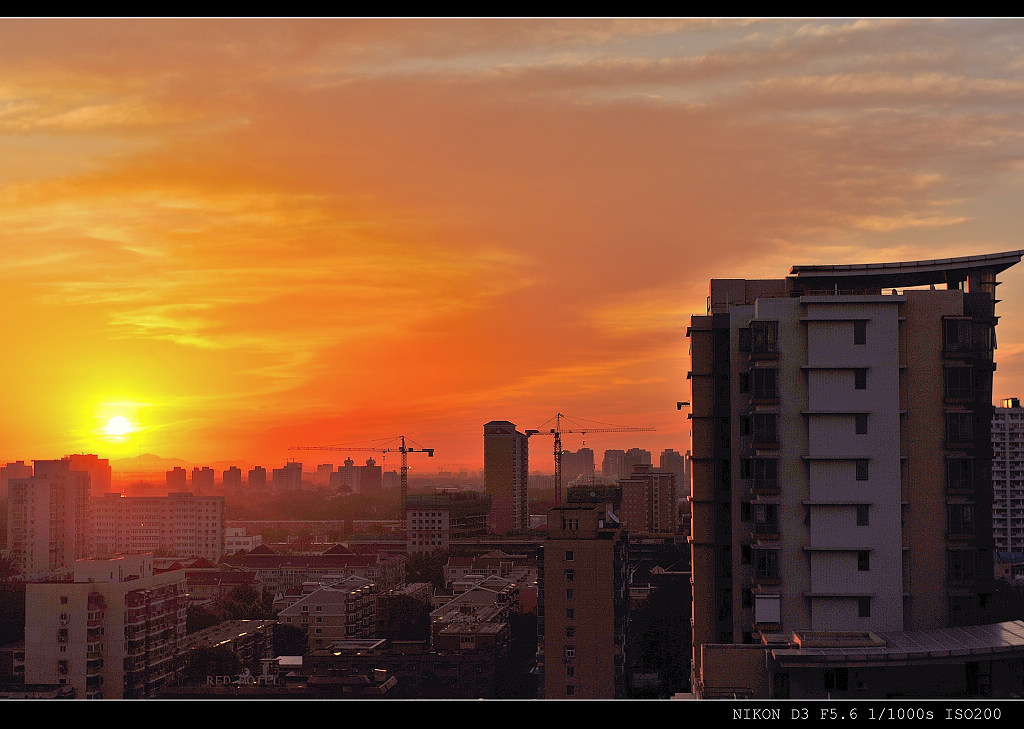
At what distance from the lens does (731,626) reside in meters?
7.41

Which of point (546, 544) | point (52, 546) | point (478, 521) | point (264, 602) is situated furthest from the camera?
point (478, 521)

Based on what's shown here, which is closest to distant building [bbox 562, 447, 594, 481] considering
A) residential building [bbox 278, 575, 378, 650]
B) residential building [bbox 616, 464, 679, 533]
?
residential building [bbox 616, 464, 679, 533]

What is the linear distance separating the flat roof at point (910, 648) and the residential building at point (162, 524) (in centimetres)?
3984

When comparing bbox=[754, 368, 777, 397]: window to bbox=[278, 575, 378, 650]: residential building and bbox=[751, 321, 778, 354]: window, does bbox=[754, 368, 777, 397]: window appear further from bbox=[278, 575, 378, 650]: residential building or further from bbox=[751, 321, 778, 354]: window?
bbox=[278, 575, 378, 650]: residential building

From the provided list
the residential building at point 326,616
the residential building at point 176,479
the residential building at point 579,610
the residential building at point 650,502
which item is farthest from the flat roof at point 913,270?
the residential building at point 176,479

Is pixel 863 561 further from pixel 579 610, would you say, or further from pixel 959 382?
pixel 579 610

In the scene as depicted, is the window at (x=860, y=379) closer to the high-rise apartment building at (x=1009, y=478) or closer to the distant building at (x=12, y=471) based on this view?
the high-rise apartment building at (x=1009, y=478)

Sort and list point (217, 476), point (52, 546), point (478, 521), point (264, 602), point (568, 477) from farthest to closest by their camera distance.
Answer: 1. point (217, 476)
2. point (568, 477)
3. point (478, 521)
4. point (52, 546)
5. point (264, 602)

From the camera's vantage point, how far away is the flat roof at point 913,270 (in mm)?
6840

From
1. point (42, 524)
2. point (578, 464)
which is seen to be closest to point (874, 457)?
point (42, 524)

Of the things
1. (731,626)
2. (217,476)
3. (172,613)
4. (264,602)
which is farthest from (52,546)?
(217,476)

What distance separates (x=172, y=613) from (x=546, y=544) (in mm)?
7112
